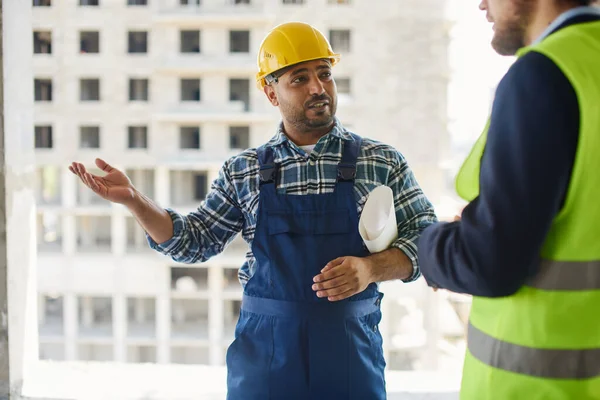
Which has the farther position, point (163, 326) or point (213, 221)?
point (163, 326)

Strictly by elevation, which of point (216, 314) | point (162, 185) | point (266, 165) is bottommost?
point (216, 314)

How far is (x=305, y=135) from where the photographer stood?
1549 millimetres

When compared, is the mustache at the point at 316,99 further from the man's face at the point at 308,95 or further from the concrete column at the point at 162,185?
the concrete column at the point at 162,185

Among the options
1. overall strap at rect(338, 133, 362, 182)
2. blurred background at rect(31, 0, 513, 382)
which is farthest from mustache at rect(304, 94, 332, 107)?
blurred background at rect(31, 0, 513, 382)

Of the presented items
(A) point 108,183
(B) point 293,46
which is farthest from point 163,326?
(B) point 293,46

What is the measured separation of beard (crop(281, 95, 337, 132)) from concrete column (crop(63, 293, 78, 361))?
19.8m

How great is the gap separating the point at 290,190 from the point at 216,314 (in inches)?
707

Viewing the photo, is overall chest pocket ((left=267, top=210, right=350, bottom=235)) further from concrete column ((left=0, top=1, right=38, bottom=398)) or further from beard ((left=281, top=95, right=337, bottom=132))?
concrete column ((left=0, top=1, right=38, bottom=398))

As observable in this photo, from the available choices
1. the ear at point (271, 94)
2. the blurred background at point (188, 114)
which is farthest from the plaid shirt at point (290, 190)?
the blurred background at point (188, 114)

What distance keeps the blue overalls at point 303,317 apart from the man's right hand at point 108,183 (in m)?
0.33

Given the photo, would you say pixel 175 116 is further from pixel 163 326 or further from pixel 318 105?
pixel 318 105

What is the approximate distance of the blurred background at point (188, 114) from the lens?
56.5 ft

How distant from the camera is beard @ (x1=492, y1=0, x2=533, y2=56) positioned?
82cm

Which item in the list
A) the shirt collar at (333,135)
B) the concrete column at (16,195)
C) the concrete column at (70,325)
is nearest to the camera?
the shirt collar at (333,135)
